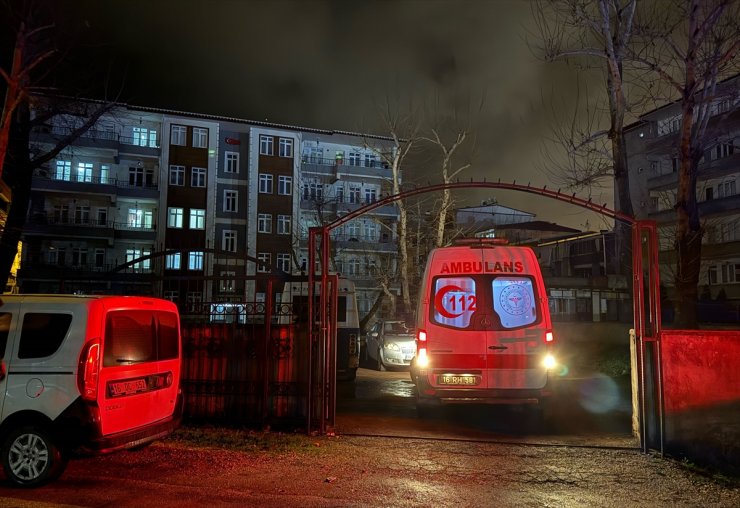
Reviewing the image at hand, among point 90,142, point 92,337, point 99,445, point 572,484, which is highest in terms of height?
point 90,142

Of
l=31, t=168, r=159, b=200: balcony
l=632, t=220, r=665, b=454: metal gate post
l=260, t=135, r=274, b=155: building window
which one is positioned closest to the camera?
l=632, t=220, r=665, b=454: metal gate post

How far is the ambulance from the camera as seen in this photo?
855 cm

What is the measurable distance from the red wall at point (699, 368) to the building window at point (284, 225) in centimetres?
3547

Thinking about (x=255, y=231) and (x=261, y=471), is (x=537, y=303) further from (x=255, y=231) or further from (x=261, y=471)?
(x=255, y=231)

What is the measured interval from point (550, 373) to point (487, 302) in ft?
4.32

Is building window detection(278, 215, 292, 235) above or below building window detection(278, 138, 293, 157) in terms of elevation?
below

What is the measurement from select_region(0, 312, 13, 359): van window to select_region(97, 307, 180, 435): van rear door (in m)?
1.01

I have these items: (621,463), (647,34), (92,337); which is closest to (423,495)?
(621,463)

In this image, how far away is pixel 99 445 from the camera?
5.73m

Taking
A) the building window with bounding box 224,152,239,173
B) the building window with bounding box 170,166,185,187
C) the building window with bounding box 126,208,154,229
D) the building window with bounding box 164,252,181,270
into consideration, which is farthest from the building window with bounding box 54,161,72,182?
the building window with bounding box 224,152,239,173

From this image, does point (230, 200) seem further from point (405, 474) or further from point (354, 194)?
point (405, 474)

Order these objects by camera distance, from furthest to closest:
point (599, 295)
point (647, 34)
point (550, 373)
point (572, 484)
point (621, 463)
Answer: point (599, 295), point (647, 34), point (550, 373), point (621, 463), point (572, 484)

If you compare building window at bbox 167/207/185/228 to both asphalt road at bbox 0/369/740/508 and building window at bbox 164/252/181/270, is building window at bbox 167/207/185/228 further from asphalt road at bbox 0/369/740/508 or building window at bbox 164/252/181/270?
asphalt road at bbox 0/369/740/508

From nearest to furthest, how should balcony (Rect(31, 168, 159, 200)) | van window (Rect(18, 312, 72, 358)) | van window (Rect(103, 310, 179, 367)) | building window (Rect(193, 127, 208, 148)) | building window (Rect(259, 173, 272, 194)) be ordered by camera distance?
van window (Rect(18, 312, 72, 358)), van window (Rect(103, 310, 179, 367)), balcony (Rect(31, 168, 159, 200)), building window (Rect(193, 127, 208, 148)), building window (Rect(259, 173, 272, 194))
